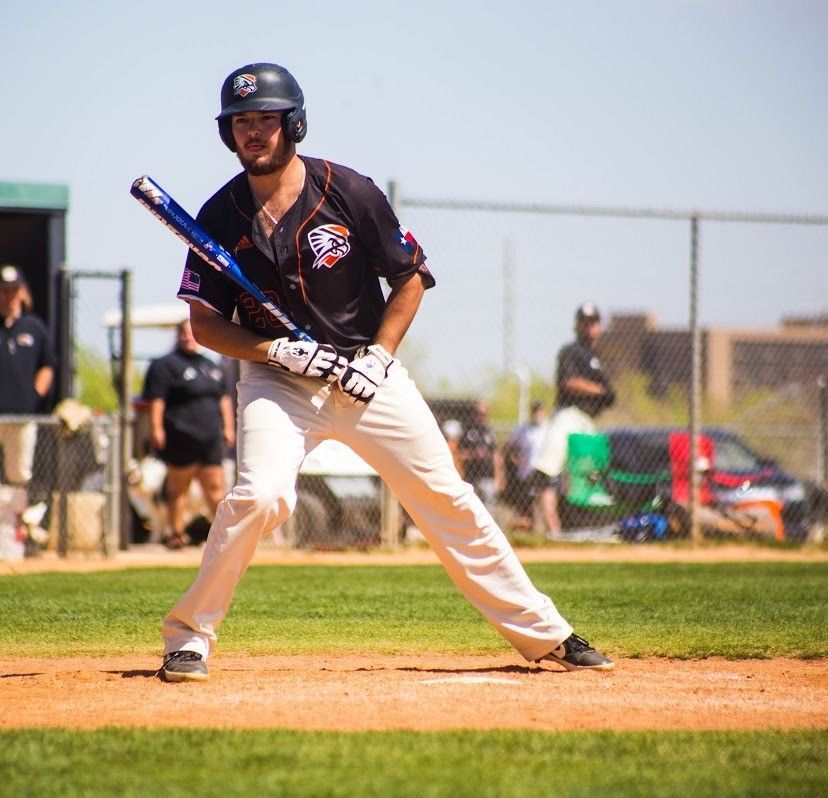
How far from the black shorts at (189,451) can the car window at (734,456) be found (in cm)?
552

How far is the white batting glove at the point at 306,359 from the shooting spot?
5.83 metres

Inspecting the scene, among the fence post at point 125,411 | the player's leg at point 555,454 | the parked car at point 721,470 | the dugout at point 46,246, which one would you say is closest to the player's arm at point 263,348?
the fence post at point 125,411

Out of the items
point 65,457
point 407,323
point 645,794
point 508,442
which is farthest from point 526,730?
point 508,442

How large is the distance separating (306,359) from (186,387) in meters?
8.49

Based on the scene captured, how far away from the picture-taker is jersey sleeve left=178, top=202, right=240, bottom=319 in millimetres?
6070

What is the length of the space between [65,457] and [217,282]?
7.76 metres

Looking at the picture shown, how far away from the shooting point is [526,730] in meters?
4.81

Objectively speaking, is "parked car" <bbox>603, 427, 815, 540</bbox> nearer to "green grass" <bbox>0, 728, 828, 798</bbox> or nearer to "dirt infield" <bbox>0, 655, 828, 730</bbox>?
"dirt infield" <bbox>0, 655, 828, 730</bbox>

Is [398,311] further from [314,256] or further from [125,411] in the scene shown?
[125,411]

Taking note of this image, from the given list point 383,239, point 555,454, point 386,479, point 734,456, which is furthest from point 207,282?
point 734,456

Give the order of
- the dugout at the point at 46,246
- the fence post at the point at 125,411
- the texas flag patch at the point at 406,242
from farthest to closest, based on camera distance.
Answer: the dugout at the point at 46,246 < the fence post at the point at 125,411 < the texas flag patch at the point at 406,242

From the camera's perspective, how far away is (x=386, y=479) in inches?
242

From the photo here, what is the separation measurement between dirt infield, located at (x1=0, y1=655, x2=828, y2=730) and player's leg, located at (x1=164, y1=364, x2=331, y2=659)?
0.87ft

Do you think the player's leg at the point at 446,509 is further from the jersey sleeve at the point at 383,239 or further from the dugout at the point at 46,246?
the dugout at the point at 46,246
